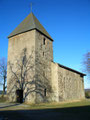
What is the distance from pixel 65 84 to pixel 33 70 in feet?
27.8

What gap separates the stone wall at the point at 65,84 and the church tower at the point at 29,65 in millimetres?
1118

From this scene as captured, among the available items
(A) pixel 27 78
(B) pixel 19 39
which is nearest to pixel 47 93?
(A) pixel 27 78

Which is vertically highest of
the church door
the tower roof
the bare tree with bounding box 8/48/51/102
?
the tower roof

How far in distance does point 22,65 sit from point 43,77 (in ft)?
13.2

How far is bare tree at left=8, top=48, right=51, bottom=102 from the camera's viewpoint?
1869cm

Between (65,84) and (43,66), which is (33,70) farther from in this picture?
(65,84)

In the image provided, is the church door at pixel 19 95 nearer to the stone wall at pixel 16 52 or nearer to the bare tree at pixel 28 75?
the stone wall at pixel 16 52

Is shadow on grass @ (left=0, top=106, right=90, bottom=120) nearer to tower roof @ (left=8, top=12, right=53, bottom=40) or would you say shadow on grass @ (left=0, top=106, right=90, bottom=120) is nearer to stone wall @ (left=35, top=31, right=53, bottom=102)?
stone wall @ (left=35, top=31, right=53, bottom=102)

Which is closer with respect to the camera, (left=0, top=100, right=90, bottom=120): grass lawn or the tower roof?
(left=0, top=100, right=90, bottom=120): grass lawn

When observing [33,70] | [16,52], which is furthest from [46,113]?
[16,52]

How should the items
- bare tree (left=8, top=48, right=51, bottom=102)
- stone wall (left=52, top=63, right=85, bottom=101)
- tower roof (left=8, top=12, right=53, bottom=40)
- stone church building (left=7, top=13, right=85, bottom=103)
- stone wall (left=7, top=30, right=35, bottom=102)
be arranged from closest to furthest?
bare tree (left=8, top=48, right=51, bottom=102) < stone church building (left=7, top=13, right=85, bottom=103) < stone wall (left=7, top=30, right=35, bottom=102) < tower roof (left=8, top=12, right=53, bottom=40) < stone wall (left=52, top=63, right=85, bottom=101)

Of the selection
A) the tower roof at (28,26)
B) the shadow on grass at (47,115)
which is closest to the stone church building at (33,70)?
the tower roof at (28,26)

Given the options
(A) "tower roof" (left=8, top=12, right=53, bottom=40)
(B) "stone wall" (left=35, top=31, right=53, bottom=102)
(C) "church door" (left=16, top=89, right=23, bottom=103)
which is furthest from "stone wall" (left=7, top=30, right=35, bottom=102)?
(B) "stone wall" (left=35, top=31, right=53, bottom=102)

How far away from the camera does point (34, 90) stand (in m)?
18.1
